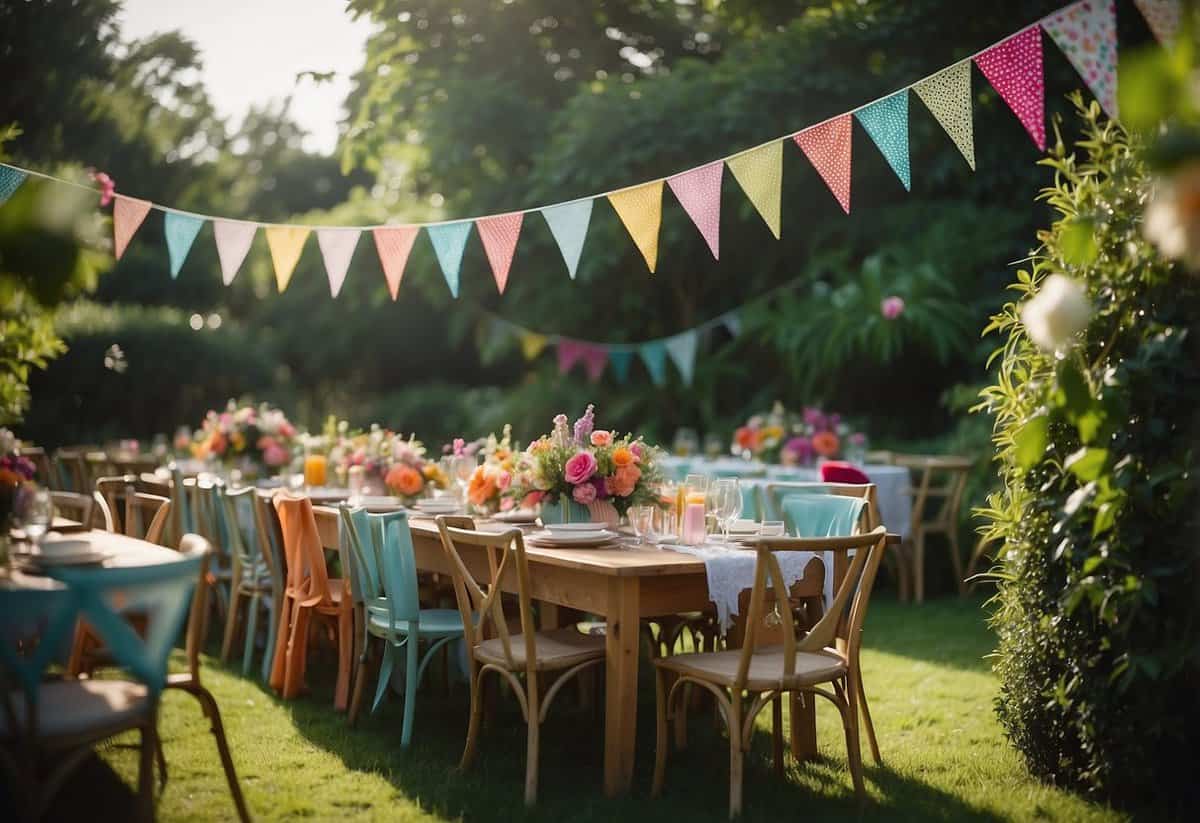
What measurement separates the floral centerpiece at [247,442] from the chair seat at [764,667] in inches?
168

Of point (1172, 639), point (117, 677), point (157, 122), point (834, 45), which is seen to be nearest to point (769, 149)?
point (1172, 639)

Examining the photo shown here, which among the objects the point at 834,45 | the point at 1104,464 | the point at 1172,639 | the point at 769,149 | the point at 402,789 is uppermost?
→ the point at 834,45

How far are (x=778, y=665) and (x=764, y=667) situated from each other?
0.18 feet

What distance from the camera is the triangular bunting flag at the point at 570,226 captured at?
543 centimetres

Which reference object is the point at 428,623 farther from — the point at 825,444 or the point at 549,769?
the point at 825,444

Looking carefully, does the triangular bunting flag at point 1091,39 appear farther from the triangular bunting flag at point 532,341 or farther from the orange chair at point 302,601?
the triangular bunting flag at point 532,341

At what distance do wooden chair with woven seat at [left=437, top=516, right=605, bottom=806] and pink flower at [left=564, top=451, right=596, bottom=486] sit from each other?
44cm

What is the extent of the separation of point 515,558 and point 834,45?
367 inches

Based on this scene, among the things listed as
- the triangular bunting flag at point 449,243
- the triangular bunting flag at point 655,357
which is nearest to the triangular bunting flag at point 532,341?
the triangular bunting flag at point 655,357

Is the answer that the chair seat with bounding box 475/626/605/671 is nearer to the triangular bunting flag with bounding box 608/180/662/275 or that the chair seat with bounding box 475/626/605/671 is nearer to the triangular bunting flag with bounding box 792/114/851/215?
the triangular bunting flag with bounding box 608/180/662/275

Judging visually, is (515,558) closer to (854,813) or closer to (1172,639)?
(854,813)

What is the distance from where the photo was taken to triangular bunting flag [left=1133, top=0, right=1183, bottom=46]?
144 inches

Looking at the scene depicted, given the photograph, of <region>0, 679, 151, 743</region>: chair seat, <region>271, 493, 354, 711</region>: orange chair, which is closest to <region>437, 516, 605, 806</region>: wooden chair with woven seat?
<region>271, 493, 354, 711</region>: orange chair

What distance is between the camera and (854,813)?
3.47 m
